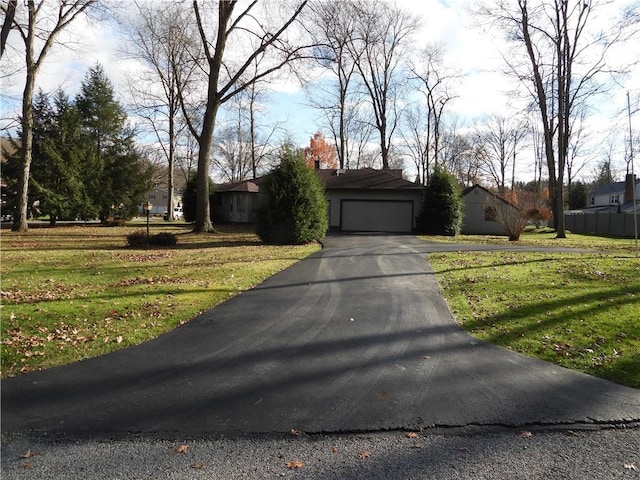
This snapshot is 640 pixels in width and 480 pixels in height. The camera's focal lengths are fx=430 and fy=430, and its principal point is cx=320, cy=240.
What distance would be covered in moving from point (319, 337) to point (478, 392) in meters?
2.23

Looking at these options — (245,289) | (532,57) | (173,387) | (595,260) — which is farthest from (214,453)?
(532,57)

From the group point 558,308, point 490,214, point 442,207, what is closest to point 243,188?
point 442,207

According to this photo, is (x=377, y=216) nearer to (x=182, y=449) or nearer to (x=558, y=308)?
(x=558, y=308)

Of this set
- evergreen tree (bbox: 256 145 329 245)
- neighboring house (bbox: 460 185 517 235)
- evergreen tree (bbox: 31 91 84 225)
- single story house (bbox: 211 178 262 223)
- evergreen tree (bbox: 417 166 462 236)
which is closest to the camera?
evergreen tree (bbox: 256 145 329 245)

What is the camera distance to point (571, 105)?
29250 millimetres

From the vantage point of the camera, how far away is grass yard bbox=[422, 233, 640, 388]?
520cm

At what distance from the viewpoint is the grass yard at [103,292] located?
5273 millimetres

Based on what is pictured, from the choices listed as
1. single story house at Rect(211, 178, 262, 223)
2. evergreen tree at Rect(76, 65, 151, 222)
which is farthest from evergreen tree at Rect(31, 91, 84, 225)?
single story house at Rect(211, 178, 262, 223)

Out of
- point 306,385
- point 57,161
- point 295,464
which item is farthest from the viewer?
point 57,161

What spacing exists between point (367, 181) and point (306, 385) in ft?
85.9

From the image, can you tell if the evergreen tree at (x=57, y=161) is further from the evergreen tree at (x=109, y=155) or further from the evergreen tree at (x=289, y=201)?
the evergreen tree at (x=289, y=201)

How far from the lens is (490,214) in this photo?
30562mm

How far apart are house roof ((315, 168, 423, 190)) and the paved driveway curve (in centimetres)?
2176

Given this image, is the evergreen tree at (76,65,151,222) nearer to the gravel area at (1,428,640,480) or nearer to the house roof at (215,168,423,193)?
the house roof at (215,168,423,193)
